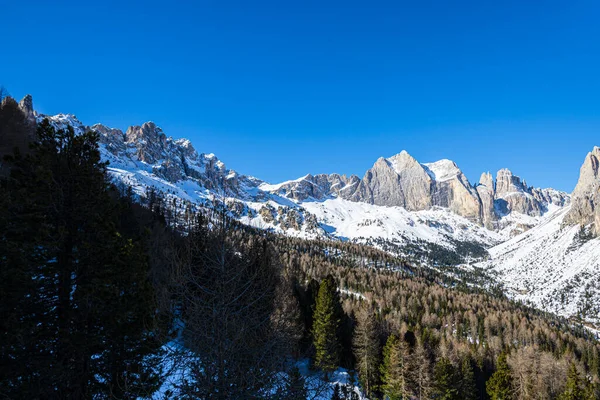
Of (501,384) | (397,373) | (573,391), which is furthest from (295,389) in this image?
(501,384)

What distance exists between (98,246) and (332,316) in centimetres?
3674

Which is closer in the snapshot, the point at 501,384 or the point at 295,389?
the point at 295,389

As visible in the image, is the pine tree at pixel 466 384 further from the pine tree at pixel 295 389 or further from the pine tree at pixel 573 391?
the pine tree at pixel 295 389

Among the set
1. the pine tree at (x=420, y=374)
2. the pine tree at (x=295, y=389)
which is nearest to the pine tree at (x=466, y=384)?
the pine tree at (x=420, y=374)

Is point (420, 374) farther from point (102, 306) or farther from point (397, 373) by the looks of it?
point (102, 306)

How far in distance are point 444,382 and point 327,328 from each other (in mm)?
16059

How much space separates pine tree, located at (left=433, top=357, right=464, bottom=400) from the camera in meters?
39.0

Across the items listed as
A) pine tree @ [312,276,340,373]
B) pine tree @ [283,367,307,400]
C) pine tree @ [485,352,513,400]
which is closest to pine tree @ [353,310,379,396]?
pine tree @ [312,276,340,373]

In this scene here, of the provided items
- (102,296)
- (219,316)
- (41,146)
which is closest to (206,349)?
Answer: (219,316)

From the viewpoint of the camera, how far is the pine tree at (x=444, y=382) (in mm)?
39031

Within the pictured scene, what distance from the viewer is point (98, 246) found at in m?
10.0

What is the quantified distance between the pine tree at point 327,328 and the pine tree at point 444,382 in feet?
42.4

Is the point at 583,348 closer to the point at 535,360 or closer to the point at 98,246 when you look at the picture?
the point at 535,360

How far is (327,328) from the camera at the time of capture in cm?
4103
